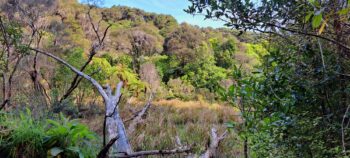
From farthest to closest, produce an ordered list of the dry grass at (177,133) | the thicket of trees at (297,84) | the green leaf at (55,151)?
the dry grass at (177,133) < the thicket of trees at (297,84) < the green leaf at (55,151)

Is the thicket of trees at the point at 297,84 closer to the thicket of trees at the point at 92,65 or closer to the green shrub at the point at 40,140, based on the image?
the thicket of trees at the point at 92,65

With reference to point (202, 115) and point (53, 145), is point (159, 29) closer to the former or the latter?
point (202, 115)

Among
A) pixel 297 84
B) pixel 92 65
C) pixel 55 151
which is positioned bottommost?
pixel 92 65

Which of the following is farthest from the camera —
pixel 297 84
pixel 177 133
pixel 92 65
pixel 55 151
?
pixel 92 65

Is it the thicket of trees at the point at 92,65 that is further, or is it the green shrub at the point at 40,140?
the thicket of trees at the point at 92,65

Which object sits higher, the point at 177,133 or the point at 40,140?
the point at 40,140

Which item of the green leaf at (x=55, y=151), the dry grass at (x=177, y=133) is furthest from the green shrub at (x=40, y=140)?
the dry grass at (x=177, y=133)

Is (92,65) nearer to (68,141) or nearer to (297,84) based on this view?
(68,141)

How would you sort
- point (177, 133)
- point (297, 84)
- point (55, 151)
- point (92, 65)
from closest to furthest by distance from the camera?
point (55, 151)
point (297, 84)
point (177, 133)
point (92, 65)

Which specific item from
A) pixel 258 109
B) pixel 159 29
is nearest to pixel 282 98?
pixel 258 109

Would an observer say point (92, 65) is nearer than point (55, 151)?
No

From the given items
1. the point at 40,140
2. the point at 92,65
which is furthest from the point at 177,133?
the point at 92,65

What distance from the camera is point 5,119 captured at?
4.29 feet

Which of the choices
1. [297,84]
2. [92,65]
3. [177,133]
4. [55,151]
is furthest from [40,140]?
[92,65]
